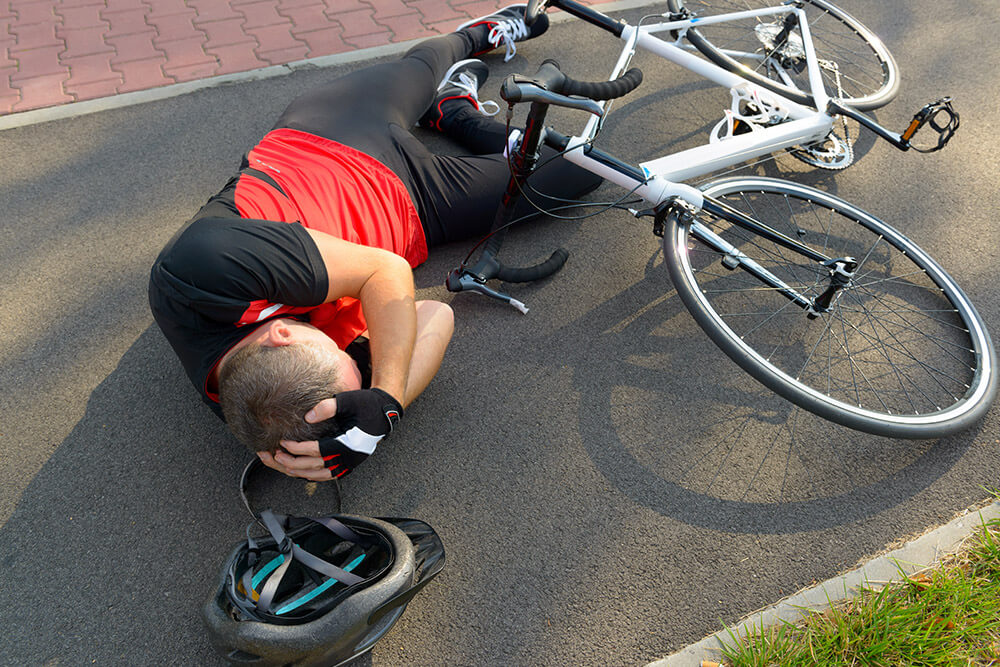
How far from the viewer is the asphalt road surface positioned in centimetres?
198

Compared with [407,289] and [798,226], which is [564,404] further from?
[798,226]

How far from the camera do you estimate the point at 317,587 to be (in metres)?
1.79

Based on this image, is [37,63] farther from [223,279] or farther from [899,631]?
[899,631]

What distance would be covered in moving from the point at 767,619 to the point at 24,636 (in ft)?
7.36

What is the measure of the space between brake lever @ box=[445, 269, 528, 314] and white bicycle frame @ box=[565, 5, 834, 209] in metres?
0.61

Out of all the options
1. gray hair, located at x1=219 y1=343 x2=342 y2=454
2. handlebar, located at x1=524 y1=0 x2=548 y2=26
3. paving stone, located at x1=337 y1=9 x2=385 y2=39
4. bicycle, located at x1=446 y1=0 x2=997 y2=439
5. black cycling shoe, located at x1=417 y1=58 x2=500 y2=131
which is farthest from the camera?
paving stone, located at x1=337 y1=9 x2=385 y2=39

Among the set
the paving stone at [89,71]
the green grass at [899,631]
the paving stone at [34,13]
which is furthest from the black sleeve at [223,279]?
the paving stone at [34,13]

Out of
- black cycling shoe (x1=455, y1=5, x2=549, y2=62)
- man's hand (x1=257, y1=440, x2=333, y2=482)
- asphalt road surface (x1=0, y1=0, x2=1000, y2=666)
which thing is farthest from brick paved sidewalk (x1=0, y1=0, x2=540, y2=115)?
man's hand (x1=257, y1=440, x2=333, y2=482)

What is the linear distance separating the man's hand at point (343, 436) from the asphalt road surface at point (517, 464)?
39cm

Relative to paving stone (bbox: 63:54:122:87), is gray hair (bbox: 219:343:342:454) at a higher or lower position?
higher

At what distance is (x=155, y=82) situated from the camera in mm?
3941

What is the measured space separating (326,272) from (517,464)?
0.93m

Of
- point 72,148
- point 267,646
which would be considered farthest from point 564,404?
point 72,148

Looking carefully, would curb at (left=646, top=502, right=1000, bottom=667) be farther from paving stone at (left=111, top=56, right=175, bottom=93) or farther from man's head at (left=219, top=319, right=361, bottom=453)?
paving stone at (left=111, top=56, right=175, bottom=93)
